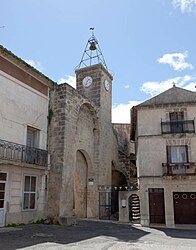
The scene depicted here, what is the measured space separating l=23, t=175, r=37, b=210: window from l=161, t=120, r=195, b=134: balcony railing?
24.1 feet

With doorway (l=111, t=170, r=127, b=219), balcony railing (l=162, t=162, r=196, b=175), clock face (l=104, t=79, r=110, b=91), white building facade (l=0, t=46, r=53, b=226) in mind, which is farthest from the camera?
clock face (l=104, t=79, r=110, b=91)

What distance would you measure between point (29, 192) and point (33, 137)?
2594 millimetres

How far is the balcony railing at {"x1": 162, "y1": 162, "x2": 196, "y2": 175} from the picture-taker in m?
13.9

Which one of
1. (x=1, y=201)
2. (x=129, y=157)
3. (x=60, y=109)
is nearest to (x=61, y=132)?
(x=60, y=109)

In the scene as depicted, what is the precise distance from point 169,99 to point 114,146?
623 centimetres

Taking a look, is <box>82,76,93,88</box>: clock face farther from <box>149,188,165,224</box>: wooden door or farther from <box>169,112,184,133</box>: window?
<box>149,188,165,224</box>: wooden door

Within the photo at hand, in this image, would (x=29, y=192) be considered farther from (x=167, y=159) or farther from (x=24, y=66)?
(x=167, y=159)

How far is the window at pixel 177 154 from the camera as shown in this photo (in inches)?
577

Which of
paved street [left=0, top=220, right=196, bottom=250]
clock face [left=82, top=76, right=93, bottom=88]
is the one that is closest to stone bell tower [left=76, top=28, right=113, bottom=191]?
clock face [left=82, top=76, right=93, bottom=88]

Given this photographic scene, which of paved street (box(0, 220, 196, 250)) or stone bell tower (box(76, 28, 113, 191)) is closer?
paved street (box(0, 220, 196, 250))

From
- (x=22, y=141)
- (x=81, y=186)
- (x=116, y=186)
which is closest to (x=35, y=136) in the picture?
(x=22, y=141)

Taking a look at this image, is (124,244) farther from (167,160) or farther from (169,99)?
(169,99)

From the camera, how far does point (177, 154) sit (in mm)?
14758

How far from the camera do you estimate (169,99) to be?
1579cm
